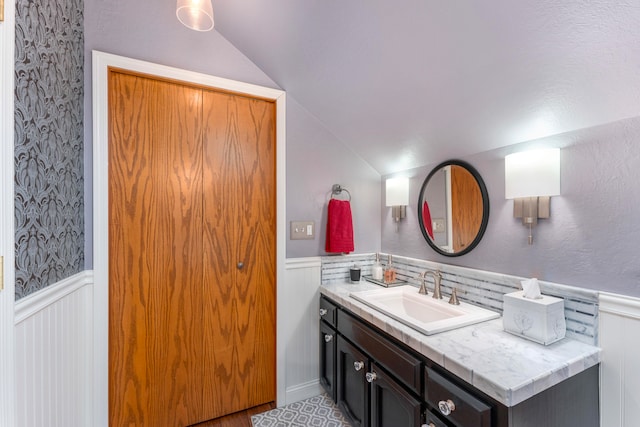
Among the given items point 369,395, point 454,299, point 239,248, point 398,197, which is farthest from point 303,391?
point 398,197

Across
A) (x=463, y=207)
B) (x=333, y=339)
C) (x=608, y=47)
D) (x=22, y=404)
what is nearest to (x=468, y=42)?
(x=608, y=47)

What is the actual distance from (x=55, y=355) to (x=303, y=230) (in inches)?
53.6

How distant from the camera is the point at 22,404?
3.00 feet

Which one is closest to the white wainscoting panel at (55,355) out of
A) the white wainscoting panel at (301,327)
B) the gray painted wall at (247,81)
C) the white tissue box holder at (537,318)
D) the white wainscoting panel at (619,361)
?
the gray painted wall at (247,81)

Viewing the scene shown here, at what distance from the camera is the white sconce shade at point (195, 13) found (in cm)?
104

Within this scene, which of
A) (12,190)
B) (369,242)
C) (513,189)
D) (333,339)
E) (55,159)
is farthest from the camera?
(369,242)

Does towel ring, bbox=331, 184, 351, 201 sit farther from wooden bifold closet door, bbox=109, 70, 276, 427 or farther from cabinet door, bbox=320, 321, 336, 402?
cabinet door, bbox=320, 321, 336, 402

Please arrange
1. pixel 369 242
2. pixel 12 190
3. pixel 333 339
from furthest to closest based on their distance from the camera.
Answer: pixel 369 242 → pixel 333 339 → pixel 12 190

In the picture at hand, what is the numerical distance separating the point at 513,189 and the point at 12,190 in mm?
1893

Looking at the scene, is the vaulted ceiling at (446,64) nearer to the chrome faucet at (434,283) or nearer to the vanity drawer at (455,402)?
the chrome faucet at (434,283)

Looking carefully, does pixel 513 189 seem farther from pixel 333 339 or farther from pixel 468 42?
pixel 333 339

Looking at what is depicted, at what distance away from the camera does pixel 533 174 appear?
4.03 feet

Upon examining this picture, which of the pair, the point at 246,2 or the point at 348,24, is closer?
the point at 348,24

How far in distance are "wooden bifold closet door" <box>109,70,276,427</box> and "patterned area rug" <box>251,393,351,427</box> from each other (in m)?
0.13
